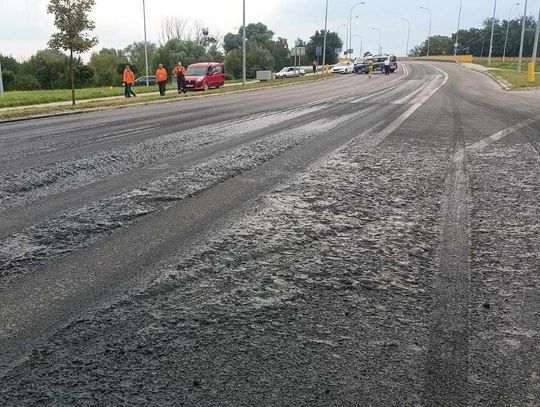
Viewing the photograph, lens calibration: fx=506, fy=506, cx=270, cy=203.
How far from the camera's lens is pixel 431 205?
5.41 m

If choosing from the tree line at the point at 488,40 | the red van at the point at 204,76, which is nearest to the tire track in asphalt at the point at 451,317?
the red van at the point at 204,76

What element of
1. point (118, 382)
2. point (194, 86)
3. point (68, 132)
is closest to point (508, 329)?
point (118, 382)

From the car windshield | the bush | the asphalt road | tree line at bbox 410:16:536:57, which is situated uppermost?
tree line at bbox 410:16:536:57

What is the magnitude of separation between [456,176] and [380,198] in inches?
67.6

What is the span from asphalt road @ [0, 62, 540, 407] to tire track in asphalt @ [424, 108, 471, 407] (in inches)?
0.5

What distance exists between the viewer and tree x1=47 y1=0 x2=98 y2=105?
774 inches

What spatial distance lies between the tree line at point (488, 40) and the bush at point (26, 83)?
3701 inches

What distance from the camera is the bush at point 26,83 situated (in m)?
61.8

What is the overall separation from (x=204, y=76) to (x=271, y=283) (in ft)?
113

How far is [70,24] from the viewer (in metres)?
19.7

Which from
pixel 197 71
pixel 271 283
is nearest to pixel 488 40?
pixel 197 71

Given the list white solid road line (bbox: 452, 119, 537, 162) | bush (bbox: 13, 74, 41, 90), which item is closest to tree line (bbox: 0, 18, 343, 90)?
bush (bbox: 13, 74, 41, 90)

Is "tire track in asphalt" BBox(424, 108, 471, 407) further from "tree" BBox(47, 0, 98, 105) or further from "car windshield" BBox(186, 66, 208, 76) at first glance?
"car windshield" BBox(186, 66, 208, 76)

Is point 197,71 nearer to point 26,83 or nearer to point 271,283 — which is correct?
point 271,283
